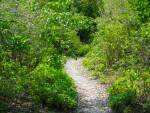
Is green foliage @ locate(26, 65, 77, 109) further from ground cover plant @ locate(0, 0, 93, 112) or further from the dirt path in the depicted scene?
the dirt path

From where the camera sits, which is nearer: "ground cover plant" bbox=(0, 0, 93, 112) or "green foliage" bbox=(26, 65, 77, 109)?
"ground cover plant" bbox=(0, 0, 93, 112)

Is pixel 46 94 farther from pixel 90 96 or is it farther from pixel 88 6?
pixel 88 6

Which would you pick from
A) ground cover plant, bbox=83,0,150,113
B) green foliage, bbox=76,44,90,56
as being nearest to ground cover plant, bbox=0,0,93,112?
ground cover plant, bbox=83,0,150,113

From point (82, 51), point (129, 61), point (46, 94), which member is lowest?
point (46, 94)

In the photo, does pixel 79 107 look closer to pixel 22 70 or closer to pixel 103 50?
pixel 22 70

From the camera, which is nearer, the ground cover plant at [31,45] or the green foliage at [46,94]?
the ground cover plant at [31,45]

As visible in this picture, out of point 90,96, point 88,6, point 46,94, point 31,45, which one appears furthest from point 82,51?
point 31,45

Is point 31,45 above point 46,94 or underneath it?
above

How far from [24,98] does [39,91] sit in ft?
2.29

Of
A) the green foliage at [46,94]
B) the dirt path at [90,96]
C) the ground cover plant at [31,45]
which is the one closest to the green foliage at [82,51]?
the dirt path at [90,96]

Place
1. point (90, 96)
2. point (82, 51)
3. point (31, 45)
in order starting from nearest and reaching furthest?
1. point (31, 45)
2. point (90, 96)
3. point (82, 51)

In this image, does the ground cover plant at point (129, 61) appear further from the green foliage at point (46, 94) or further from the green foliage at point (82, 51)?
the green foliage at point (82, 51)

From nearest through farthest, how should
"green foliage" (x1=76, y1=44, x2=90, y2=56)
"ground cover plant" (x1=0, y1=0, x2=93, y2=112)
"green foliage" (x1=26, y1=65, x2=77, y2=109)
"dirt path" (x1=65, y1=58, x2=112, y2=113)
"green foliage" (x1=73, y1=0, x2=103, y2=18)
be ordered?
"ground cover plant" (x1=0, y1=0, x2=93, y2=112) < "green foliage" (x1=26, y1=65, x2=77, y2=109) < "dirt path" (x1=65, y1=58, x2=112, y2=113) < "green foliage" (x1=76, y1=44, x2=90, y2=56) < "green foliage" (x1=73, y1=0, x2=103, y2=18)

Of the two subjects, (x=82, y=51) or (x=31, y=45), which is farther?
(x=82, y=51)
